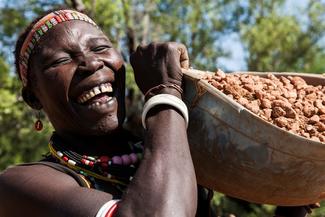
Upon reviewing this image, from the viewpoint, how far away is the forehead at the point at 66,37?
2.04 meters

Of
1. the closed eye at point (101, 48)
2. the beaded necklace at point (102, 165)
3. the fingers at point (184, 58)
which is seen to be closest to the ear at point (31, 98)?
the beaded necklace at point (102, 165)

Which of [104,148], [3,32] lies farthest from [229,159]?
[3,32]

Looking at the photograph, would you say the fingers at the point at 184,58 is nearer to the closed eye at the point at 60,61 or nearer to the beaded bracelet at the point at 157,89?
the beaded bracelet at the point at 157,89

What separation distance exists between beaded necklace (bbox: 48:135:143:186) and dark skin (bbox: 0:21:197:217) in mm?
53

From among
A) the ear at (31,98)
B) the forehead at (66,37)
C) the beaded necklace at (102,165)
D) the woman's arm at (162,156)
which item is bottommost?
the beaded necklace at (102,165)

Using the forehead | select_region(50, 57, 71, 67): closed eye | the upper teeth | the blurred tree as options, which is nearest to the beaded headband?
the forehead

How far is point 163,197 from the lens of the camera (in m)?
1.61

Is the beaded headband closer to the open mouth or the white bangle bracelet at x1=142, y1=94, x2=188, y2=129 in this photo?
the open mouth

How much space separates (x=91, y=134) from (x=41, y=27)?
418 millimetres

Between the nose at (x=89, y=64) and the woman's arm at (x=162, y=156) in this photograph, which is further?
the nose at (x=89, y=64)

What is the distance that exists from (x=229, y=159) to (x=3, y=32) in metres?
7.07

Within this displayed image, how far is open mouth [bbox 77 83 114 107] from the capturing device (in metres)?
1.99

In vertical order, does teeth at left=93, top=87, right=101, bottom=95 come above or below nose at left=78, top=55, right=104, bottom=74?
below

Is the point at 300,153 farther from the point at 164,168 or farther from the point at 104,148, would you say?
the point at 104,148
